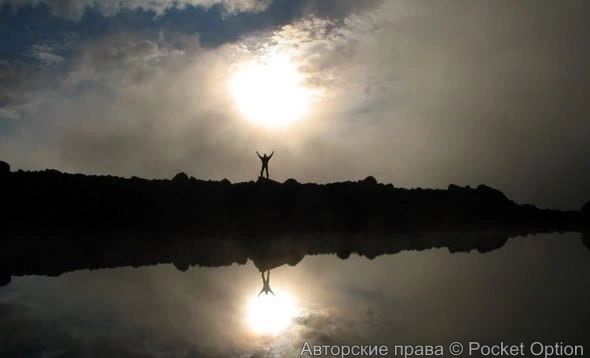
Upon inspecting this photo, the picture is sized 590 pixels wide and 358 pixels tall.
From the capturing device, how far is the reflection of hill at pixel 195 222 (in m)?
25.4

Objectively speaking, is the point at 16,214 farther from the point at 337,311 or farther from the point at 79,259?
the point at 337,311

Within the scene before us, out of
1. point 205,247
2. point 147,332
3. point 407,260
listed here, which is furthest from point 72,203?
point 147,332

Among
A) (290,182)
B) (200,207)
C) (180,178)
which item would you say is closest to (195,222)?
(200,207)

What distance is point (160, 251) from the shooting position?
2620 cm

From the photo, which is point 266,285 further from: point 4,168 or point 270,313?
point 4,168

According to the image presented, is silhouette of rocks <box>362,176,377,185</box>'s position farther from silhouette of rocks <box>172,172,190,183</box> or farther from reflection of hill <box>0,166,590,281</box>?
silhouette of rocks <box>172,172,190,183</box>

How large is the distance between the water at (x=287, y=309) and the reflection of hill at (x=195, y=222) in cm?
463

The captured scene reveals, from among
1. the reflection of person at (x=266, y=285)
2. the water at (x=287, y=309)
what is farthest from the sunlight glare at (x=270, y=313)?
the reflection of person at (x=266, y=285)

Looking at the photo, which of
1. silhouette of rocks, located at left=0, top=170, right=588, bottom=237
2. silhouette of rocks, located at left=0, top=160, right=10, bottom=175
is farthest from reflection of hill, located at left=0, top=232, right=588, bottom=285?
silhouette of rocks, located at left=0, top=160, right=10, bottom=175

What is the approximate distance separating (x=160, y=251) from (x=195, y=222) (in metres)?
11.5

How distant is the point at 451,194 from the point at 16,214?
45609 mm

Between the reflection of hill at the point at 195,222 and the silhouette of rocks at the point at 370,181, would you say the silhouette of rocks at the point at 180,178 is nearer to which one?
the reflection of hill at the point at 195,222

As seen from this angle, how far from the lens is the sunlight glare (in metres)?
10.4

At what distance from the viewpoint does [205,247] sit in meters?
28.9
